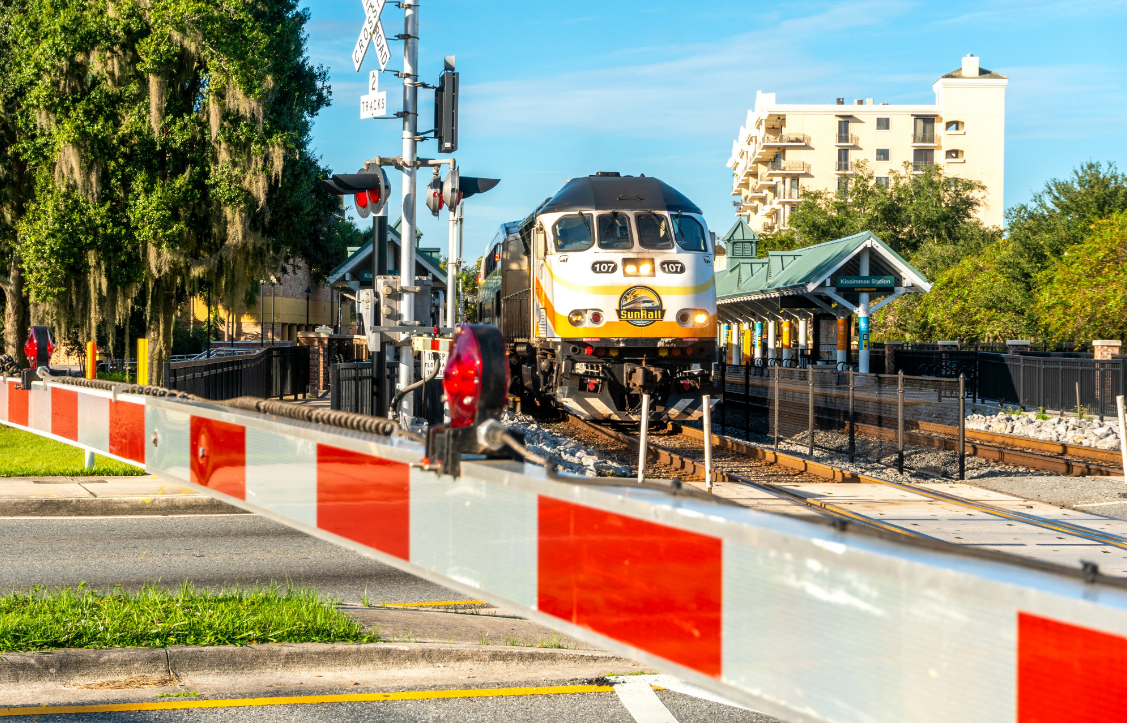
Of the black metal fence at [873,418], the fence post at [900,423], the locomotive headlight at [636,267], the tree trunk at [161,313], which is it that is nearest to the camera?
the black metal fence at [873,418]

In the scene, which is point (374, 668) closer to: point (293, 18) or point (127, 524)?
point (127, 524)

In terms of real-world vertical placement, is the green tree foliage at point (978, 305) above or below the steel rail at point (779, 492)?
above

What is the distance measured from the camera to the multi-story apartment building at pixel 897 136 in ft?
342

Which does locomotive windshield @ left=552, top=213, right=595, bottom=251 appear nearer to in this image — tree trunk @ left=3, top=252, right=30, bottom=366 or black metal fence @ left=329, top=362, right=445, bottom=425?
black metal fence @ left=329, top=362, right=445, bottom=425

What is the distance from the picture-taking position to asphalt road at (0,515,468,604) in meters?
7.80

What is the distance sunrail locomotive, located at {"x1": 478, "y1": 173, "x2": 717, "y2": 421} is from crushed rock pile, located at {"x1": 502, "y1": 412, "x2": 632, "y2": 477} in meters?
0.72

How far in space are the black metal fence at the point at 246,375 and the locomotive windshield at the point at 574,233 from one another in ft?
18.7

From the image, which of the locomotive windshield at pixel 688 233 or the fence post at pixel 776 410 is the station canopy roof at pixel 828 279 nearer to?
the fence post at pixel 776 410

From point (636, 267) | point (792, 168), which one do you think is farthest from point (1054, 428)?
point (792, 168)

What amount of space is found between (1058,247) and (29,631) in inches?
1872

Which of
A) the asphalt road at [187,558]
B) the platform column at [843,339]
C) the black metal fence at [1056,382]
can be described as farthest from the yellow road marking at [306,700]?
the platform column at [843,339]

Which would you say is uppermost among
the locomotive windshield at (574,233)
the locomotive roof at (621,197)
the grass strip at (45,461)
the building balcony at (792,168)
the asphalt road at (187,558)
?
the building balcony at (792,168)

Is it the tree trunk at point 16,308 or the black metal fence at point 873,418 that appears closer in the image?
the black metal fence at point 873,418

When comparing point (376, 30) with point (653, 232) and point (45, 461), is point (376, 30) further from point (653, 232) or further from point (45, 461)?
point (45, 461)
